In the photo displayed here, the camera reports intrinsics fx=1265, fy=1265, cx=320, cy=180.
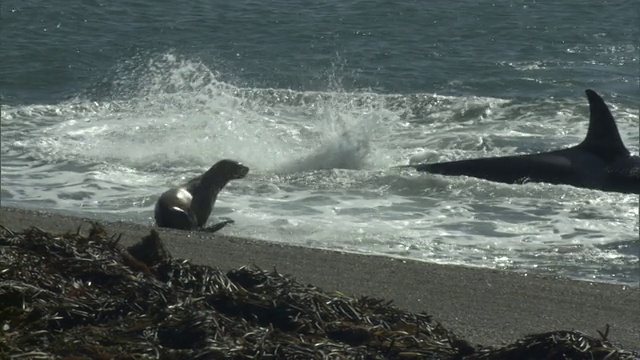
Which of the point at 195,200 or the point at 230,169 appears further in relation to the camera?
the point at 230,169

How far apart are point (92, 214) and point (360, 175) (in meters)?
3.16

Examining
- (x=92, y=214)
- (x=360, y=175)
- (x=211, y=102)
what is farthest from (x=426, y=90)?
(x=92, y=214)

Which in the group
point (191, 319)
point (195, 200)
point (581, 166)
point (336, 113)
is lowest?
point (336, 113)

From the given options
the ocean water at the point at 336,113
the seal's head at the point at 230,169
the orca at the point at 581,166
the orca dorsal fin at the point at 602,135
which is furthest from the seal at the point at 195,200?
the orca dorsal fin at the point at 602,135

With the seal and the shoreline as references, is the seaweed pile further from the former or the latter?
the seal

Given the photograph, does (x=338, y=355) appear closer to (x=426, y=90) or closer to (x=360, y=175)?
(x=360, y=175)

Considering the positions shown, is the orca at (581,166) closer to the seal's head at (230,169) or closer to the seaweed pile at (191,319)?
the seal's head at (230,169)

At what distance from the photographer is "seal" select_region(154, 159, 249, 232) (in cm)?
930

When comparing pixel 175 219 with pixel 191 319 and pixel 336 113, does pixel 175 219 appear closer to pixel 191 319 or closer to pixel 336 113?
pixel 191 319

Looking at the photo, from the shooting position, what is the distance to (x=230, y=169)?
416 inches

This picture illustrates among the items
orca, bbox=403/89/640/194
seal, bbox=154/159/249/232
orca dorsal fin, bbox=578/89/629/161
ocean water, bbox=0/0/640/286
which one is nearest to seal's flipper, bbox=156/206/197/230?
seal, bbox=154/159/249/232

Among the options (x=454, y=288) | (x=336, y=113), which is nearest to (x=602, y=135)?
(x=336, y=113)

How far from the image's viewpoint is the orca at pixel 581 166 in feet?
39.5

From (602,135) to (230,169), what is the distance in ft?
13.2
